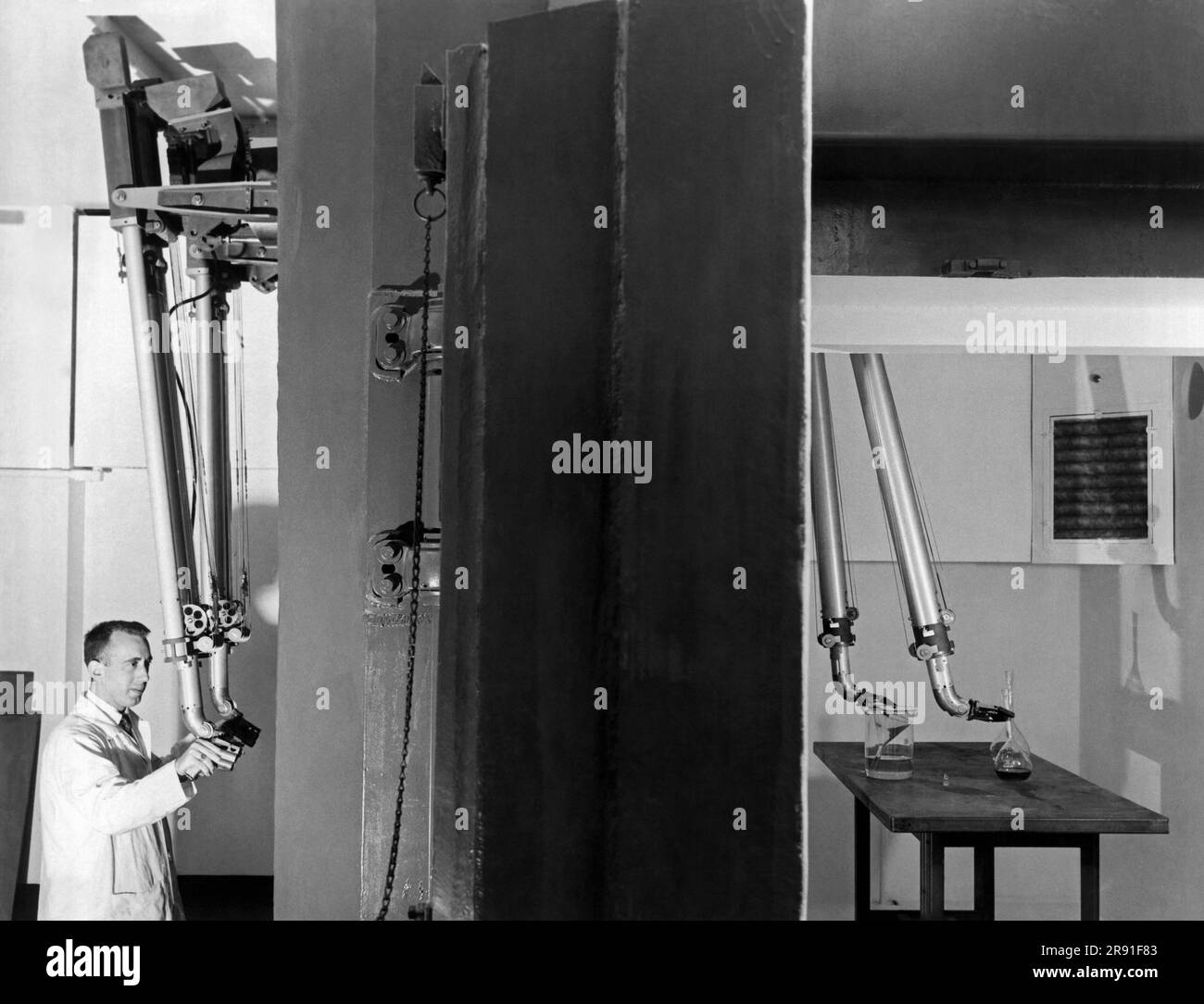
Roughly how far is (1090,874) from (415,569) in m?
1.99

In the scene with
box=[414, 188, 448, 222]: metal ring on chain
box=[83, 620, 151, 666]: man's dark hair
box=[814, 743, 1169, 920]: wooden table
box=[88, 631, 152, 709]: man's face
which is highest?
box=[414, 188, 448, 222]: metal ring on chain

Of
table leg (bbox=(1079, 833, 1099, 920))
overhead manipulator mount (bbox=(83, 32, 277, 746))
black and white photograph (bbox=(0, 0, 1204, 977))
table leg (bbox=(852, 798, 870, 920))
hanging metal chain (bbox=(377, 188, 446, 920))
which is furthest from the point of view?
table leg (bbox=(852, 798, 870, 920))

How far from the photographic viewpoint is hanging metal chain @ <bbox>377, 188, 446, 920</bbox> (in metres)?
1.12

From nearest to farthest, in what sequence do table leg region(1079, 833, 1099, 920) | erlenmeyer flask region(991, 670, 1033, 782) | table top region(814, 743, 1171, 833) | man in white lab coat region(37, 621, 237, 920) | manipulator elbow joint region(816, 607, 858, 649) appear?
man in white lab coat region(37, 621, 237, 920) → table top region(814, 743, 1171, 833) → table leg region(1079, 833, 1099, 920) → manipulator elbow joint region(816, 607, 858, 649) → erlenmeyer flask region(991, 670, 1033, 782)

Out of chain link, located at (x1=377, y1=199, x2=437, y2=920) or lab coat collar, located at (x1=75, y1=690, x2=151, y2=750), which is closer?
chain link, located at (x1=377, y1=199, x2=437, y2=920)

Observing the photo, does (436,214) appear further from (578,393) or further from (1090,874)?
(1090,874)

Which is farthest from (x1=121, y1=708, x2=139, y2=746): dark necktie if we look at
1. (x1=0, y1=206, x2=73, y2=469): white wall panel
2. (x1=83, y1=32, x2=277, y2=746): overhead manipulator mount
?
(x1=0, y1=206, x2=73, y2=469): white wall panel


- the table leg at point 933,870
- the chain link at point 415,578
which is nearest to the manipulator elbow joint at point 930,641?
the table leg at point 933,870

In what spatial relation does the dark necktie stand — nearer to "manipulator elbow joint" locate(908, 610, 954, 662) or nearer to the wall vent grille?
"manipulator elbow joint" locate(908, 610, 954, 662)

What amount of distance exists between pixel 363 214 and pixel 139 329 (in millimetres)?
685

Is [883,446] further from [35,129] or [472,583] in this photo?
[35,129]

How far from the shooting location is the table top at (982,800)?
2.12m

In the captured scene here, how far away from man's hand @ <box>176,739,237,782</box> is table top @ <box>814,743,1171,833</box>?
1.50 metres
